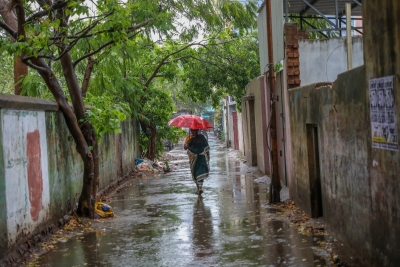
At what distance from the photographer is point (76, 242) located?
8.92 meters

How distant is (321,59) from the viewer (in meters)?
12.3

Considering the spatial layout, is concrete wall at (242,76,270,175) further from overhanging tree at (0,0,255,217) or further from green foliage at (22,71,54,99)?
green foliage at (22,71,54,99)

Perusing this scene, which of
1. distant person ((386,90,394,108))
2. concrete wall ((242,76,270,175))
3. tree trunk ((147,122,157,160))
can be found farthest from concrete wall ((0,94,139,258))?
tree trunk ((147,122,157,160))

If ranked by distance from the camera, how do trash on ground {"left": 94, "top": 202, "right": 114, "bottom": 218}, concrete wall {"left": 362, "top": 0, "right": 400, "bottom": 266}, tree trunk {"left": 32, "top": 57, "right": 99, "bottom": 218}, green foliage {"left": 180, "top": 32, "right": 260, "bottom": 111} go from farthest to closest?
green foliage {"left": 180, "top": 32, "right": 260, "bottom": 111}, trash on ground {"left": 94, "top": 202, "right": 114, "bottom": 218}, tree trunk {"left": 32, "top": 57, "right": 99, "bottom": 218}, concrete wall {"left": 362, "top": 0, "right": 400, "bottom": 266}

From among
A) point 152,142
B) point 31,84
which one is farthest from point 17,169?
point 152,142

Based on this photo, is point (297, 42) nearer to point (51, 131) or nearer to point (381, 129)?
point (51, 131)

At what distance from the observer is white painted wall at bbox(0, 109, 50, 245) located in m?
7.53

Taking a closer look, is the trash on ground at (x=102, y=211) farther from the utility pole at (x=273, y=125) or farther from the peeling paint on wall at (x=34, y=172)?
the utility pole at (x=273, y=125)

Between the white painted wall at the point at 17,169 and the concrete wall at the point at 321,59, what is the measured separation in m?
6.15

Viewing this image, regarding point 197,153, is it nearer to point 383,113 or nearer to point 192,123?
point 192,123

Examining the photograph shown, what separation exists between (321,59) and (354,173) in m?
5.93

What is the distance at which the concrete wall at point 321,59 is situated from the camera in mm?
12250

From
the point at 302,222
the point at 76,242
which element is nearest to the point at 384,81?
the point at 302,222

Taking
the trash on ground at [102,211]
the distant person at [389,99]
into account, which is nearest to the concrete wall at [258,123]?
the trash on ground at [102,211]
